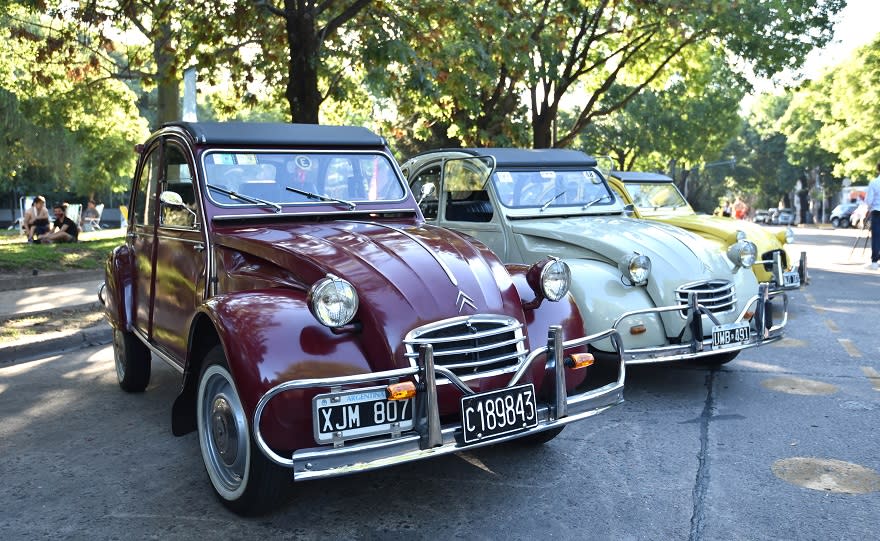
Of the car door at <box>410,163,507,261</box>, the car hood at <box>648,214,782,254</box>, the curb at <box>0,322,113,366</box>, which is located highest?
the car door at <box>410,163,507,261</box>

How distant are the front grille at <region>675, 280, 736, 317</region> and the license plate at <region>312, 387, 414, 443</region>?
316cm

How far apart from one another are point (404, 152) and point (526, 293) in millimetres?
27043

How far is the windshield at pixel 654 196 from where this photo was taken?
36.7ft

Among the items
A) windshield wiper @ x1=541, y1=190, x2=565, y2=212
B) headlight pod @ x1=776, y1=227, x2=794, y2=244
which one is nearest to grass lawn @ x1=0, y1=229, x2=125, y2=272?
windshield wiper @ x1=541, y1=190, x2=565, y2=212

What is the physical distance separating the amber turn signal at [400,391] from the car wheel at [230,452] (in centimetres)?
67

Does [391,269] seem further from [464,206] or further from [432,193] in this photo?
[432,193]

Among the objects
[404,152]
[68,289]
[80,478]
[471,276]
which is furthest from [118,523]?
[404,152]

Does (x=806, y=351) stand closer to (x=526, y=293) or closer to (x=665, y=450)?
(x=665, y=450)

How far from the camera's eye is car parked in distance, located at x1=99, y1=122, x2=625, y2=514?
11.5 feet

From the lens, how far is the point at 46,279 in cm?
1292

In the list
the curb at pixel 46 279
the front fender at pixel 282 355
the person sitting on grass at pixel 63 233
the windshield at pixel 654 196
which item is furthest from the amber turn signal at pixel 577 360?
the person sitting on grass at pixel 63 233

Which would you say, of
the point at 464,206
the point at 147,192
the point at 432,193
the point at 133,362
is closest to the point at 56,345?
the point at 133,362

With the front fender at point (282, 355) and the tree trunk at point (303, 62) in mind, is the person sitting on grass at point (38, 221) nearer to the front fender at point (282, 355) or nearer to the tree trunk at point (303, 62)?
the tree trunk at point (303, 62)

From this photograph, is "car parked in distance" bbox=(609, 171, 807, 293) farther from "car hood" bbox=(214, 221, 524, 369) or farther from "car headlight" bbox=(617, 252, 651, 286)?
"car hood" bbox=(214, 221, 524, 369)
